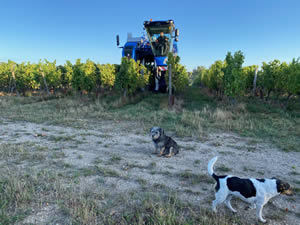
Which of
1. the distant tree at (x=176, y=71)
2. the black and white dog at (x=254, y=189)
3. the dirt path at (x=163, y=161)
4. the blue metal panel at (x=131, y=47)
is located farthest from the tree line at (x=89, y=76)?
the black and white dog at (x=254, y=189)

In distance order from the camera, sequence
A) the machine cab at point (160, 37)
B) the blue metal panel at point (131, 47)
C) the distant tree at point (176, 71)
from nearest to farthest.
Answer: the distant tree at point (176, 71) < the machine cab at point (160, 37) < the blue metal panel at point (131, 47)

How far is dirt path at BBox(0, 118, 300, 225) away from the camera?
336cm

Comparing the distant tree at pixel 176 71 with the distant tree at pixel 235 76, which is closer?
the distant tree at pixel 235 76

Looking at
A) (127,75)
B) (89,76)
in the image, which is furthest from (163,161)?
(89,76)

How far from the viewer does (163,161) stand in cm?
490

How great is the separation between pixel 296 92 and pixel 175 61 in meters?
8.35

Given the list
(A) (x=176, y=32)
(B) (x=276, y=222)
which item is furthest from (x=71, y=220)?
(A) (x=176, y=32)

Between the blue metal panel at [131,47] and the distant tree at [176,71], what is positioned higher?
the blue metal panel at [131,47]

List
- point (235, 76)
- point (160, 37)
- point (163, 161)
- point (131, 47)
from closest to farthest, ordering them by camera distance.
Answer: point (163, 161) < point (235, 76) < point (160, 37) < point (131, 47)

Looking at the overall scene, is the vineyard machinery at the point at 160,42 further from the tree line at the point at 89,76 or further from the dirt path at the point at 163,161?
the dirt path at the point at 163,161

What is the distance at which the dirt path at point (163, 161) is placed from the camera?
132 inches

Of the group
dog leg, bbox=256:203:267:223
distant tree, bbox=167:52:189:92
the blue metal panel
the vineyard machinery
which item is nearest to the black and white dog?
dog leg, bbox=256:203:267:223

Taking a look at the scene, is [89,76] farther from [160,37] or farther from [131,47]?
[160,37]

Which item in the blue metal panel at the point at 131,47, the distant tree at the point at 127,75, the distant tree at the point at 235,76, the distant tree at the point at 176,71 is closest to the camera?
the distant tree at the point at 235,76
